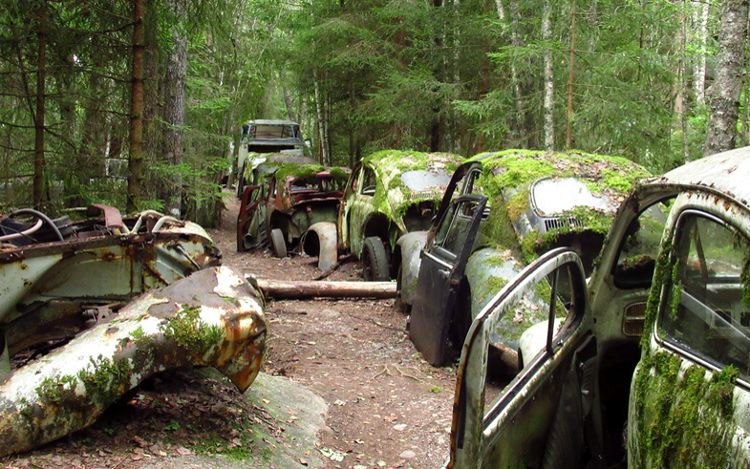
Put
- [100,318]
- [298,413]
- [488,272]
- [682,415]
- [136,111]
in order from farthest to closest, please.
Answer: [136,111]
[488,272]
[298,413]
[100,318]
[682,415]

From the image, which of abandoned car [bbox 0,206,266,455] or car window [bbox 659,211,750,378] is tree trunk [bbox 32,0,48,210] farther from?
car window [bbox 659,211,750,378]

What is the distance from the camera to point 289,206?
1391 cm

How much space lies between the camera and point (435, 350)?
6469 millimetres

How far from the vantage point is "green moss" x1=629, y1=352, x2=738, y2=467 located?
2.07m

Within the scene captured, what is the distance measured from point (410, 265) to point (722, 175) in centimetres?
555

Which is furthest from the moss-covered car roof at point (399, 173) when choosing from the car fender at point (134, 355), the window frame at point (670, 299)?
the window frame at point (670, 299)

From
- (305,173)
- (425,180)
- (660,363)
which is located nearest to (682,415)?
(660,363)

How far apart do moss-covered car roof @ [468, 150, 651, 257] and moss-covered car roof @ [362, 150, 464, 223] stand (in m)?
2.36

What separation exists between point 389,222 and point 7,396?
7.12 metres

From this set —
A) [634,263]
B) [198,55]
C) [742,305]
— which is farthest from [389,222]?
[198,55]

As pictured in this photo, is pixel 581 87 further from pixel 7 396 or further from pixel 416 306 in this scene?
pixel 7 396

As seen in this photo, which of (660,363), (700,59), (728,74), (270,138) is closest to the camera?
(660,363)

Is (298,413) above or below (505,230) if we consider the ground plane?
below

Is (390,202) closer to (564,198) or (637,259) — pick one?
(564,198)
